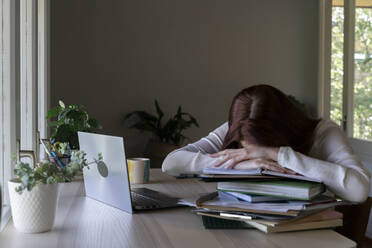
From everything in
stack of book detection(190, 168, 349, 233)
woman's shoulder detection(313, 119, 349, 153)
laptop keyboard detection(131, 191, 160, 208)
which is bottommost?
laptop keyboard detection(131, 191, 160, 208)

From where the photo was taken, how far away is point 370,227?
12.4 ft

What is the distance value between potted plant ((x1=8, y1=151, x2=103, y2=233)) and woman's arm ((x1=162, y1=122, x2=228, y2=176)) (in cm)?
68

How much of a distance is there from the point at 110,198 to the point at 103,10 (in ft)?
12.6

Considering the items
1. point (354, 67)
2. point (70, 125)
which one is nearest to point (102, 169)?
point (70, 125)

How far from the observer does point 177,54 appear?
203 inches

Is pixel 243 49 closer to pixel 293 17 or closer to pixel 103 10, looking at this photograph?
pixel 293 17

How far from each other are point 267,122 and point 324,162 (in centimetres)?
22

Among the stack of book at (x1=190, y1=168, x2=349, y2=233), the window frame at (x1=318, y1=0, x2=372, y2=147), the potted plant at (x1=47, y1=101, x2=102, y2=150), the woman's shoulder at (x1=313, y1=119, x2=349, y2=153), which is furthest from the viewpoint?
the window frame at (x1=318, y1=0, x2=372, y2=147)

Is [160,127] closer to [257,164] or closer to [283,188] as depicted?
[257,164]

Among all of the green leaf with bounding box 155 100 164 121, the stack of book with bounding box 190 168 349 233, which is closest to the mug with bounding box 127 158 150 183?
the stack of book with bounding box 190 168 349 233

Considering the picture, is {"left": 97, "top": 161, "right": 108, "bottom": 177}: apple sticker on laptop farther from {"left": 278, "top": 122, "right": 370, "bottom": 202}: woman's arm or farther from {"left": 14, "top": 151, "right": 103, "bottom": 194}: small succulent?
{"left": 278, "top": 122, "right": 370, "bottom": 202}: woman's arm

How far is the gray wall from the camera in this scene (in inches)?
191

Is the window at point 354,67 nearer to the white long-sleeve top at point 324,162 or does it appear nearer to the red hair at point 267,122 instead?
the white long-sleeve top at point 324,162

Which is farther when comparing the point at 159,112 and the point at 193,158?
the point at 159,112
